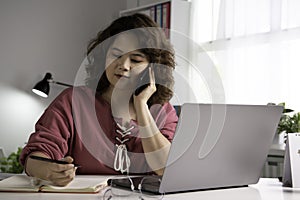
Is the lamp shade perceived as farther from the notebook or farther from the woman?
the notebook

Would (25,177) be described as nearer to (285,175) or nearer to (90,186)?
(90,186)

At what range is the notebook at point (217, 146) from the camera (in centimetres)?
108

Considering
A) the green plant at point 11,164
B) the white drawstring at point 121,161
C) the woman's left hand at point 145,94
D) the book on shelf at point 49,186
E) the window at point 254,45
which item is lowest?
the green plant at point 11,164

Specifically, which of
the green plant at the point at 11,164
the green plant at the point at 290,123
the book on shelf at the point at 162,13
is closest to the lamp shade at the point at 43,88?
the green plant at the point at 11,164

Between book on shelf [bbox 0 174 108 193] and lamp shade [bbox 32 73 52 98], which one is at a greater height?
lamp shade [bbox 32 73 52 98]

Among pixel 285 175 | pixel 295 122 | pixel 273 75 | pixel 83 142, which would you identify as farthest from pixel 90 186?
pixel 273 75

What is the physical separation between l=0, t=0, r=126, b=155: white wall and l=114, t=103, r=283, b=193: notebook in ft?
7.95

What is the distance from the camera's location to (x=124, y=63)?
136 centimetres

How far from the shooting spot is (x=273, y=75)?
2.64 meters

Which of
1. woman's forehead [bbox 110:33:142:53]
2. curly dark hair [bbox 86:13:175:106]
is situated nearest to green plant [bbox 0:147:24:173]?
curly dark hair [bbox 86:13:175:106]

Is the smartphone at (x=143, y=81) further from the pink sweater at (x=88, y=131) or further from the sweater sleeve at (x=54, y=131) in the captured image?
the sweater sleeve at (x=54, y=131)

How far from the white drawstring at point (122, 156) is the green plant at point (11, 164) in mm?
1758

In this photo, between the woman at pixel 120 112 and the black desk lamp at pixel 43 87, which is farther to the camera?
the black desk lamp at pixel 43 87

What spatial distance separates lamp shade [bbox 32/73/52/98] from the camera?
3316mm
